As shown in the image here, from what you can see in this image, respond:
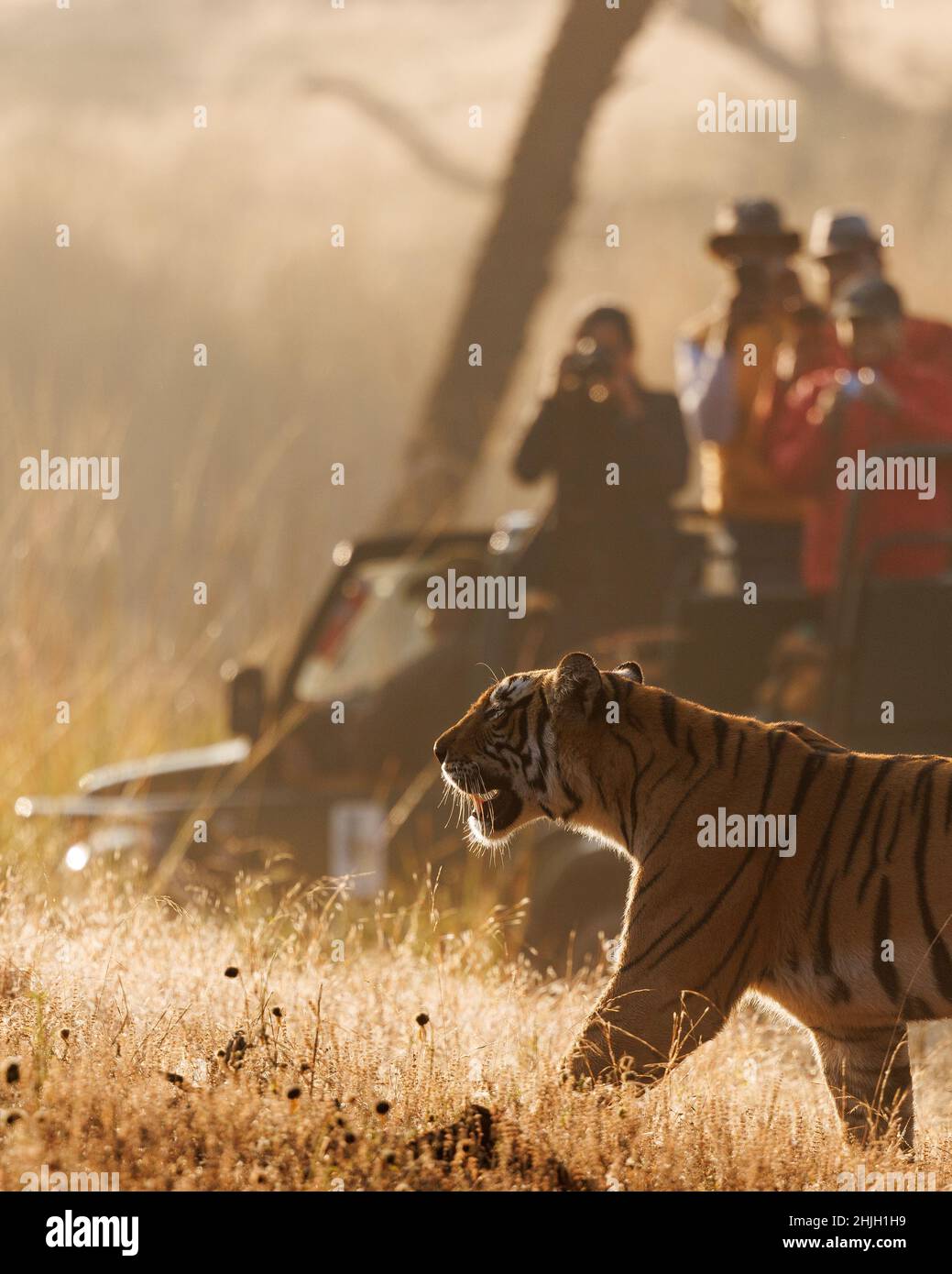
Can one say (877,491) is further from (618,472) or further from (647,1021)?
(647,1021)

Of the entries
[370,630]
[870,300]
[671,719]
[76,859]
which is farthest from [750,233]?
[76,859]

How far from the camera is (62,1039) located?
13.2 feet

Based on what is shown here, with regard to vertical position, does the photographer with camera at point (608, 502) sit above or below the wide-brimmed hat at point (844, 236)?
below

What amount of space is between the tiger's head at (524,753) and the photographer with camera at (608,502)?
2489 millimetres

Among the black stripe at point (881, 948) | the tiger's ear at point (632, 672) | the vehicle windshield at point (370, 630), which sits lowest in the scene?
the black stripe at point (881, 948)

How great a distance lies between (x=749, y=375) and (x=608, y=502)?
79 cm

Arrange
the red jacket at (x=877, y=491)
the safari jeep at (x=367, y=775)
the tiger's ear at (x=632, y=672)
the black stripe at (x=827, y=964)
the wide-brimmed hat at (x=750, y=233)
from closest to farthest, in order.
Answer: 1. the black stripe at (x=827, y=964)
2. the tiger's ear at (x=632, y=672)
3. the red jacket at (x=877, y=491)
4. the safari jeep at (x=367, y=775)
5. the wide-brimmed hat at (x=750, y=233)

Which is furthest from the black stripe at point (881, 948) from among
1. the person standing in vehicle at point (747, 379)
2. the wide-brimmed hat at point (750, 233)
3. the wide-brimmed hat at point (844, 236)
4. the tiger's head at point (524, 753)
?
the wide-brimmed hat at point (750, 233)

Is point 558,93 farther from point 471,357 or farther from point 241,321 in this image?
point 241,321

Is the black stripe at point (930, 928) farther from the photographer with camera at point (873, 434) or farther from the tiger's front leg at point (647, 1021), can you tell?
the photographer with camera at point (873, 434)

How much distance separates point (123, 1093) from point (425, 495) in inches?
309

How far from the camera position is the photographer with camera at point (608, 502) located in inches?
277

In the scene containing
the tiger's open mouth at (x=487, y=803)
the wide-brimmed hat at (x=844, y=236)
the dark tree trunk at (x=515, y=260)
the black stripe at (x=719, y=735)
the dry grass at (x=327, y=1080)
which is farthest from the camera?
the dark tree trunk at (x=515, y=260)

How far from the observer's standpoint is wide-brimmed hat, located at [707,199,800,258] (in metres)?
7.34
